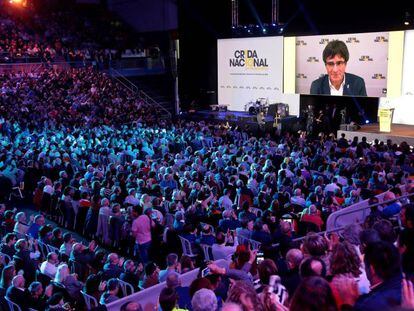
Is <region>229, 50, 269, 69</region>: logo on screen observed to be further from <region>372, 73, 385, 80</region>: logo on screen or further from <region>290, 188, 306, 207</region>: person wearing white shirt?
<region>290, 188, 306, 207</region>: person wearing white shirt

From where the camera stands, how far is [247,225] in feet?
24.6

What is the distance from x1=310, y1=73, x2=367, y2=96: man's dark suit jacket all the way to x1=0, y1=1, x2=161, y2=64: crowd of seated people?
10.5 m

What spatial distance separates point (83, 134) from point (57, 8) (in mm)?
16207

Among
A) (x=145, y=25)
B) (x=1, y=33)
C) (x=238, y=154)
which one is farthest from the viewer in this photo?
(x=145, y=25)

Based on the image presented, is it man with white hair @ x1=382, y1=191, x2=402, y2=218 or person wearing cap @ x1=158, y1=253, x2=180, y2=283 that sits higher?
man with white hair @ x1=382, y1=191, x2=402, y2=218

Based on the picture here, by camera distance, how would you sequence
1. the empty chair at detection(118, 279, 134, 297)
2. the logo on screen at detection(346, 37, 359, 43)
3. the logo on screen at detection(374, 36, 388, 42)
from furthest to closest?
the logo on screen at detection(346, 37, 359, 43) → the logo on screen at detection(374, 36, 388, 42) → the empty chair at detection(118, 279, 134, 297)

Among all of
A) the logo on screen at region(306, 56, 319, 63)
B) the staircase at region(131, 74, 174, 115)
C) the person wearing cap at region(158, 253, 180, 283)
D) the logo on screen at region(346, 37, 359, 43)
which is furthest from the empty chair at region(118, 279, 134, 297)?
the staircase at region(131, 74, 174, 115)

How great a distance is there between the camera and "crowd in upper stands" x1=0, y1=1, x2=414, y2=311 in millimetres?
3545

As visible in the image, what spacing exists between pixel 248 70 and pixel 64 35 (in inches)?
420

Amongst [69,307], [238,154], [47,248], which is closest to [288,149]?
[238,154]

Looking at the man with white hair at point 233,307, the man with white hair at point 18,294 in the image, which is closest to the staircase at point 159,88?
the man with white hair at point 18,294

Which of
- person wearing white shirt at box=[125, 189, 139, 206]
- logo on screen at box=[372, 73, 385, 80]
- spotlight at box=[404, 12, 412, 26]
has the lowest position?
person wearing white shirt at box=[125, 189, 139, 206]

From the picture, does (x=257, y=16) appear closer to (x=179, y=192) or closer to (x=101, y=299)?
(x=179, y=192)

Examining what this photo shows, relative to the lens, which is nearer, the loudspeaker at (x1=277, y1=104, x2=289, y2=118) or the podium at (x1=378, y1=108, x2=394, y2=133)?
the podium at (x1=378, y1=108, x2=394, y2=133)
